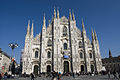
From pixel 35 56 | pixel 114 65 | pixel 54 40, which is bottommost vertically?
pixel 114 65

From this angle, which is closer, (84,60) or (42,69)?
(42,69)

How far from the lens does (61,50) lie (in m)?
35.2

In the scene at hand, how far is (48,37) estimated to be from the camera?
117ft

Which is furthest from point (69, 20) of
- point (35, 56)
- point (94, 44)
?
point (35, 56)

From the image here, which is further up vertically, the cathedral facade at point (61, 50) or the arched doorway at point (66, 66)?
the cathedral facade at point (61, 50)

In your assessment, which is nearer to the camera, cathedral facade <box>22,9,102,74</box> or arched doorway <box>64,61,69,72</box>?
cathedral facade <box>22,9,102,74</box>

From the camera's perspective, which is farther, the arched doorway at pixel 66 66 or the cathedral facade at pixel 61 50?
the arched doorway at pixel 66 66

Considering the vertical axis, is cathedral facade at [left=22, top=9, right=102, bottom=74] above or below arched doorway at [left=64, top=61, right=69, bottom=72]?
above

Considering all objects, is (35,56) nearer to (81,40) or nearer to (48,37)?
(48,37)

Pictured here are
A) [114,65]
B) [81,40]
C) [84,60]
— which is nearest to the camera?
[84,60]

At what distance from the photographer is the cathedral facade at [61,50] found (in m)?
32.5

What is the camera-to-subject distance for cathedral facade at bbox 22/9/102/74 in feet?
107

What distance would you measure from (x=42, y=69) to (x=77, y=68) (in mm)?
10734

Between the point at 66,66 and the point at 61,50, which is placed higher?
the point at 61,50
